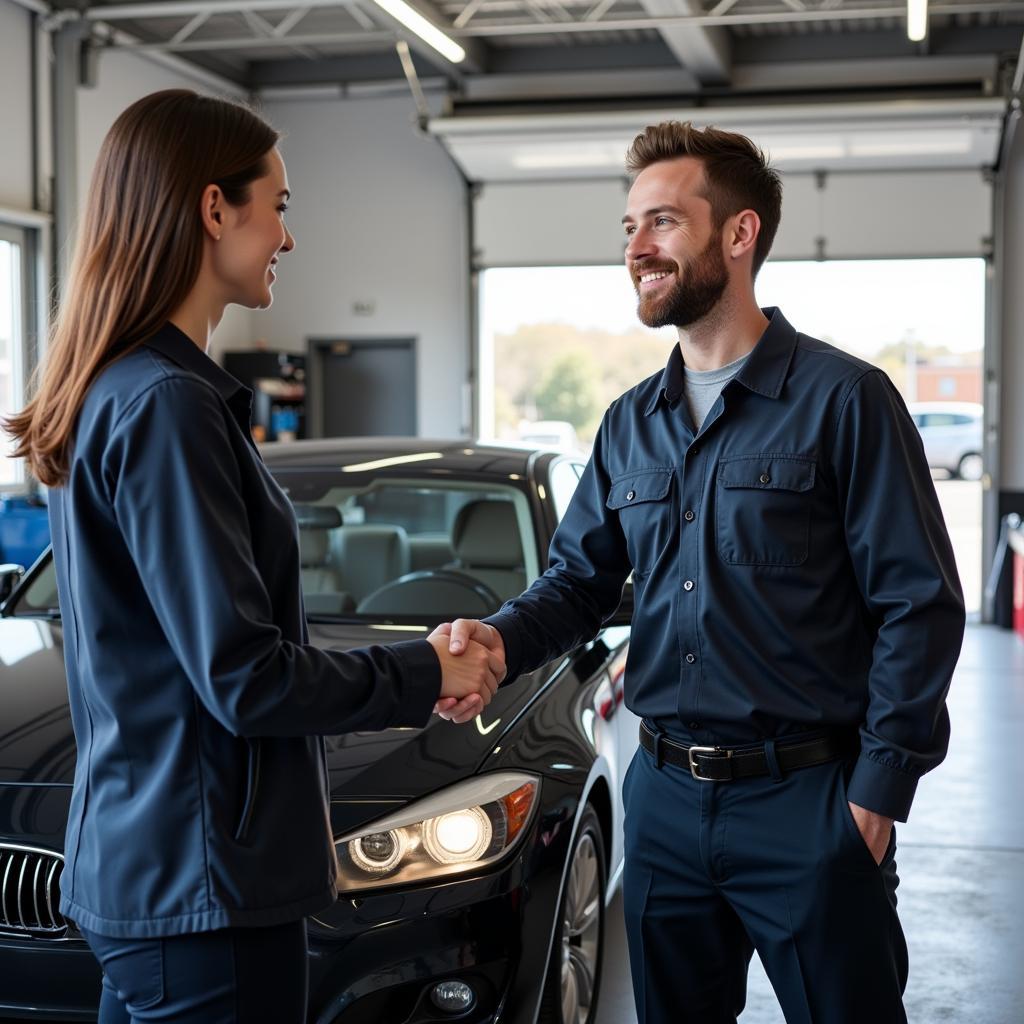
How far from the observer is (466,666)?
1685mm

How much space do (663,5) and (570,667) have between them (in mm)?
7273

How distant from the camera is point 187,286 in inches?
55.9

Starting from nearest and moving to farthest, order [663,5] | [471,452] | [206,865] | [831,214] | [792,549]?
[206,865] < [792,549] < [471,452] < [663,5] < [831,214]

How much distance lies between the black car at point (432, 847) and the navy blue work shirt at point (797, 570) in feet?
1.62

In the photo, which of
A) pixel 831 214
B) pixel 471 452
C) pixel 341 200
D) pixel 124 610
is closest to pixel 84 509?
pixel 124 610

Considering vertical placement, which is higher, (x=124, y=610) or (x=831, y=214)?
(x=831, y=214)

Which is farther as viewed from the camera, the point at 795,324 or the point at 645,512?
the point at 795,324

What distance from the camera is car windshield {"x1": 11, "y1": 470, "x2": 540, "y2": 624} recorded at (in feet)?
10.9

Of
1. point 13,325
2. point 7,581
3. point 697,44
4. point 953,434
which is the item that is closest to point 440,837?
point 7,581

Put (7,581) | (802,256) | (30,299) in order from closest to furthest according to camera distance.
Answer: (7,581) < (30,299) < (802,256)

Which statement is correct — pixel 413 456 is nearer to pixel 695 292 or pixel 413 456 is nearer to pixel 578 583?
pixel 578 583

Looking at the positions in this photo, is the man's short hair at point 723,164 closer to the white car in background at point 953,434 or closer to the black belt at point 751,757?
the black belt at point 751,757

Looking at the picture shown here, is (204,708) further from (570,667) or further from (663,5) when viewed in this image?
(663,5)

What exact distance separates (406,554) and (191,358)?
2296 millimetres
